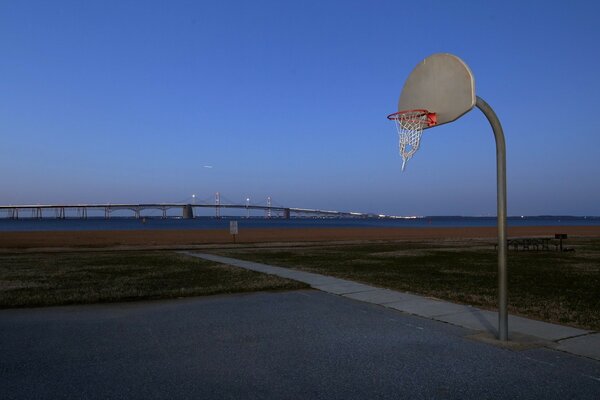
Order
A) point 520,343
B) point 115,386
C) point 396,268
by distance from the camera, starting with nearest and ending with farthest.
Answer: point 115,386 → point 520,343 → point 396,268

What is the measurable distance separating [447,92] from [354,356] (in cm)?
385

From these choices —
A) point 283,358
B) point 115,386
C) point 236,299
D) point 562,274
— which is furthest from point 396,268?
point 115,386

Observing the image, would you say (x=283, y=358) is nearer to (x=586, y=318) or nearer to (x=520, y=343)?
(x=520, y=343)

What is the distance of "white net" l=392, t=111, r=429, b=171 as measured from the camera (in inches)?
298

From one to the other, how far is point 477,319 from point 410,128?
3234 mm

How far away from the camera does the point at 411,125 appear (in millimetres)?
7816

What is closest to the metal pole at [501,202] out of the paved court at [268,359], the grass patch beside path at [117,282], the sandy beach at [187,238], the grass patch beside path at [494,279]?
the paved court at [268,359]

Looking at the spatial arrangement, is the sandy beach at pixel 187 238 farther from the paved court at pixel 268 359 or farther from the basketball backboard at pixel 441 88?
the basketball backboard at pixel 441 88

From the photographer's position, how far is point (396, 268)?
638 inches

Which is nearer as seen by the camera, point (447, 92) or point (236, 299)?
point (447, 92)

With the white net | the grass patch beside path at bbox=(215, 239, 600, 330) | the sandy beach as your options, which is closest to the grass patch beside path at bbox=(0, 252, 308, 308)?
the grass patch beside path at bbox=(215, 239, 600, 330)

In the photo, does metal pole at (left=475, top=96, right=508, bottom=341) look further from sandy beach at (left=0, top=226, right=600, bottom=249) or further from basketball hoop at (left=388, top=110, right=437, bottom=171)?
sandy beach at (left=0, top=226, right=600, bottom=249)

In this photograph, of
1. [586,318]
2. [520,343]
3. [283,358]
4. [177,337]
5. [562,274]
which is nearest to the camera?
[283,358]

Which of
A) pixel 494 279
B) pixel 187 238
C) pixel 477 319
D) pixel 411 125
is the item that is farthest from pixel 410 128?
pixel 187 238
